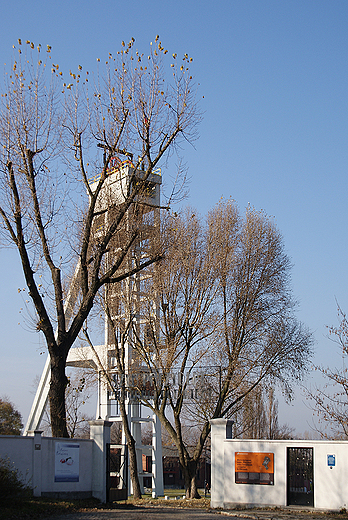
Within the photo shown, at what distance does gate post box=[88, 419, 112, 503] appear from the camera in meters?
16.4

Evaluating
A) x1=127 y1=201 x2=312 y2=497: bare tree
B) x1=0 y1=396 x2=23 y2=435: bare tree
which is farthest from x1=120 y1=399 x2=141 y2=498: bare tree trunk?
x1=0 y1=396 x2=23 y2=435: bare tree

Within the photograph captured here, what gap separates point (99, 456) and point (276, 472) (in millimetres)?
5367

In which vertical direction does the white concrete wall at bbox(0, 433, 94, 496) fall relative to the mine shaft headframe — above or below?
below

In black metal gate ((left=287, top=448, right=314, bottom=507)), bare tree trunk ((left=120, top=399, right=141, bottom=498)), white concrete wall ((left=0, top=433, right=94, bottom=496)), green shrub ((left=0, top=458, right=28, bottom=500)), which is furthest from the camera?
bare tree trunk ((left=120, top=399, right=141, bottom=498))

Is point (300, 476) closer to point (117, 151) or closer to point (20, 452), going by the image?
point (20, 452)

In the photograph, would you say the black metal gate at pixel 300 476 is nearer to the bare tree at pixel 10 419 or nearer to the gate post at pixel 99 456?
the gate post at pixel 99 456

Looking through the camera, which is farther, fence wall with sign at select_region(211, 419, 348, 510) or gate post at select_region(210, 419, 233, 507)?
gate post at select_region(210, 419, 233, 507)

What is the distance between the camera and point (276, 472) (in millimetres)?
16203

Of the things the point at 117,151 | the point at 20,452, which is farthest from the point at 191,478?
the point at 117,151

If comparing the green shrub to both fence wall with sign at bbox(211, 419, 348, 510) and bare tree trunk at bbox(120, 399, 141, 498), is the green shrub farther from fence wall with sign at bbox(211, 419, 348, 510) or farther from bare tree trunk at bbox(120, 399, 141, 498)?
bare tree trunk at bbox(120, 399, 141, 498)

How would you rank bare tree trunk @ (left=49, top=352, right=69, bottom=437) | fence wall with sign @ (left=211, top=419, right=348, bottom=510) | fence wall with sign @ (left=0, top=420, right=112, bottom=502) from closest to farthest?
fence wall with sign @ (left=0, top=420, right=112, bottom=502), fence wall with sign @ (left=211, top=419, right=348, bottom=510), bare tree trunk @ (left=49, top=352, right=69, bottom=437)

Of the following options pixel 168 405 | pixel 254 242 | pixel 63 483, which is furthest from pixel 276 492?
pixel 254 242

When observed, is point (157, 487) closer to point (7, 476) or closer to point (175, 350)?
point (175, 350)

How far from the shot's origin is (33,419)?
4381 centimetres
